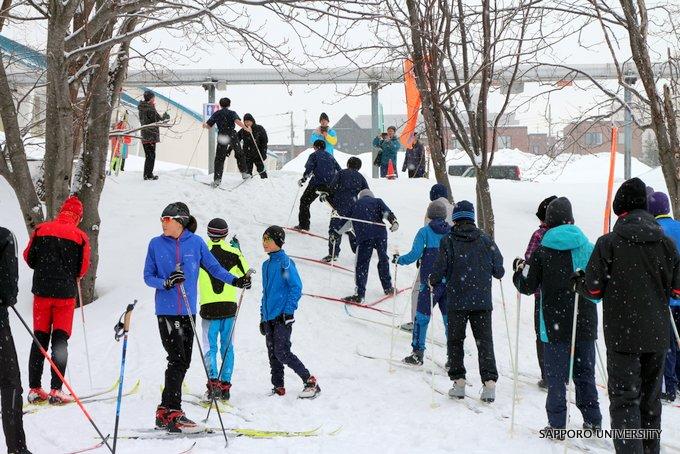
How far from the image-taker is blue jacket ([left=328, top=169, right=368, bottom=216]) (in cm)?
1129

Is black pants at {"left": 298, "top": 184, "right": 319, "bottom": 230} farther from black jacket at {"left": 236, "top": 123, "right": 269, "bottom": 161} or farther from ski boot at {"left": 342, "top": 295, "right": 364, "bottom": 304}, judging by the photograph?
ski boot at {"left": 342, "top": 295, "right": 364, "bottom": 304}

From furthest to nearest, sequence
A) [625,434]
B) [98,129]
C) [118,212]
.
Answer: [118,212]
[98,129]
[625,434]

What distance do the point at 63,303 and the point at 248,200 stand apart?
8085 mm

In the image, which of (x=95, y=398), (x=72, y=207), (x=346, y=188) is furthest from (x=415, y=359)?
(x=346, y=188)

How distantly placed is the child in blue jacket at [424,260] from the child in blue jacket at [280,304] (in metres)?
1.56

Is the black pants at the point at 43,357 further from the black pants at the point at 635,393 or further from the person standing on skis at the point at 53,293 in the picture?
the black pants at the point at 635,393

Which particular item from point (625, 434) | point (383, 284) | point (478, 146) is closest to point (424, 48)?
point (478, 146)

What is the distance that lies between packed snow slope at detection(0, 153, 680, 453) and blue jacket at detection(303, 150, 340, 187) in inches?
46.7

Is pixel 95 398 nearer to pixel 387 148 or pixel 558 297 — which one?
pixel 558 297

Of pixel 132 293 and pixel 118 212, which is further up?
pixel 118 212

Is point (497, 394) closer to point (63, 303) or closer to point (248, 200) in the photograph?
point (63, 303)

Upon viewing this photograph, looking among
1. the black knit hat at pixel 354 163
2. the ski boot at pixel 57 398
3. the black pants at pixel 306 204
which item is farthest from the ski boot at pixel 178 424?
the black pants at pixel 306 204

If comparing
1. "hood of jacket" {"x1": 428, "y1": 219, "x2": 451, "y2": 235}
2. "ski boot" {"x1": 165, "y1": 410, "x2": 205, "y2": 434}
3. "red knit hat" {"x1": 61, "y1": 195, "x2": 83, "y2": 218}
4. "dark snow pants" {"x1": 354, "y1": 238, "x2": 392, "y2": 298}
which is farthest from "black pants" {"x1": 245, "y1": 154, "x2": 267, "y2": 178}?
"ski boot" {"x1": 165, "y1": 410, "x2": 205, "y2": 434}

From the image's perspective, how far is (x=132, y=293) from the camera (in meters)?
10.0
